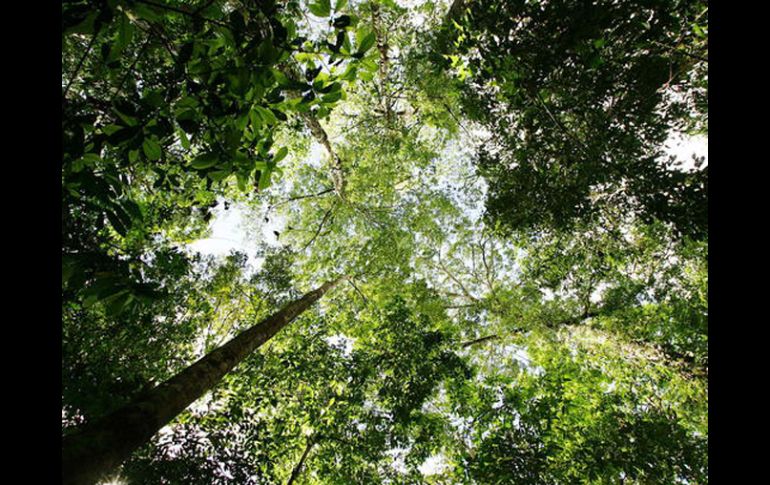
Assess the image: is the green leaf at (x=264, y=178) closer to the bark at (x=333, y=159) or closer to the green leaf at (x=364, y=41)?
the green leaf at (x=364, y=41)

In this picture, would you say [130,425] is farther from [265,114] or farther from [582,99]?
[582,99]

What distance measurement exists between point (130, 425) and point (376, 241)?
10453 mm

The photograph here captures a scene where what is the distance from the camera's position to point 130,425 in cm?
225

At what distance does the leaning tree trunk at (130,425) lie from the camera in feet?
6.13

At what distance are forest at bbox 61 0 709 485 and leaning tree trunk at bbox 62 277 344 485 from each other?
15 millimetres

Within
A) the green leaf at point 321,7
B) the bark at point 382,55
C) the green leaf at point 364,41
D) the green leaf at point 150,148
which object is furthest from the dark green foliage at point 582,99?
the bark at point 382,55

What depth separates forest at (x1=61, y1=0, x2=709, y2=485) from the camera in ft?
5.89

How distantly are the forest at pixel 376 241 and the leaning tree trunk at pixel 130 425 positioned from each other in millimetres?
15

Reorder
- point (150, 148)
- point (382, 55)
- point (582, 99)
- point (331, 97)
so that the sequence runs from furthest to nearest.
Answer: point (382, 55) < point (582, 99) < point (331, 97) < point (150, 148)

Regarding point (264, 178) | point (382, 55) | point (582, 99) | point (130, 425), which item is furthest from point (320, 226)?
point (264, 178)

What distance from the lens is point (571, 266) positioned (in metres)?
8.00

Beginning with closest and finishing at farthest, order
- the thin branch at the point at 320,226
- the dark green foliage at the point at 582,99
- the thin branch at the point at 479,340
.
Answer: the dark green foliage at the point at 582,99 < the thin branch at the point at 320,226 < the thin branch at the point at 479,340
